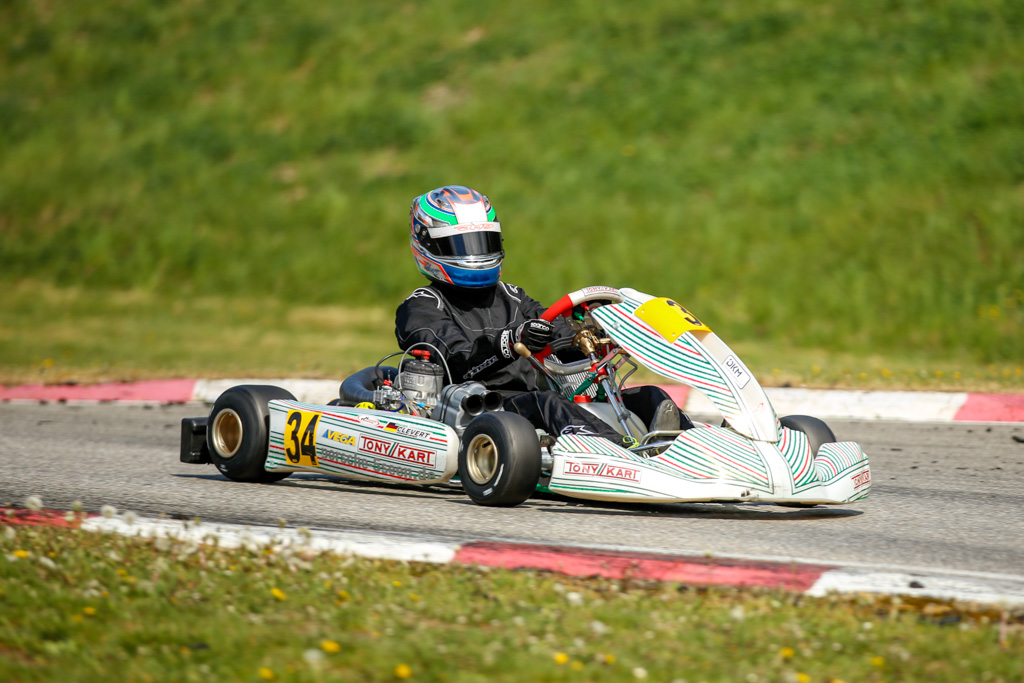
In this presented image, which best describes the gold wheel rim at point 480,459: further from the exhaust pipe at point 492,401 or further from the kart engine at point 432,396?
the exhaust pipe at point 492,401

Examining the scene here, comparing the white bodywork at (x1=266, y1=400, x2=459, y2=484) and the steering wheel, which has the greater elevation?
the steering wheel

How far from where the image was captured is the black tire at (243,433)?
5.85 meters

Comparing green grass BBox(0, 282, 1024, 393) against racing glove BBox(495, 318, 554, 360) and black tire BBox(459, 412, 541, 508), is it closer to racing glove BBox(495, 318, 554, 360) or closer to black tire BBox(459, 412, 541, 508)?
racing glove BBox(495, 318, 554, 360)

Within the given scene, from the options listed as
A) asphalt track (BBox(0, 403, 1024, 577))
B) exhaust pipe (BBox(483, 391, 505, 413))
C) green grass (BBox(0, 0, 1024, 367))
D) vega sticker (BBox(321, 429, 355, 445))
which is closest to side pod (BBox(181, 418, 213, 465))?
asphalt track (BBox(0, 403, 1024, 577))

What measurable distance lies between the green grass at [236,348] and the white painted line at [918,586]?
5419 mm

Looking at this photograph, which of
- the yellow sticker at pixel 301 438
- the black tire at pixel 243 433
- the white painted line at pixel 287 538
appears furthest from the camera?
the black tire at pixel 243 433

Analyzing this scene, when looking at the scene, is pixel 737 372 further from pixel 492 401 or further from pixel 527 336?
pixel 492 401

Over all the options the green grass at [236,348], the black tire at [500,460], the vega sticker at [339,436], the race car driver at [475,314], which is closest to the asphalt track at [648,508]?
the black tire at [500,460]

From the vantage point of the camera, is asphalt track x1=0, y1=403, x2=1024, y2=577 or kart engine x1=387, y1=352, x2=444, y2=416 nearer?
asphalt track x1=0, y1=403, x2=1024, y2=577

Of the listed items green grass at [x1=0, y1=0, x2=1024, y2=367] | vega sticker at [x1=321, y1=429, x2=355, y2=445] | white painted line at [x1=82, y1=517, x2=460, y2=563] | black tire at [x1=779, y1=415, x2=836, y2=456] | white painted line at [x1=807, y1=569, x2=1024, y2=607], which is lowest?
white painted line at [x1=82, y1=517, x2=460, y2=563]

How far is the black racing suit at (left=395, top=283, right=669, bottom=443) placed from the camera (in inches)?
205

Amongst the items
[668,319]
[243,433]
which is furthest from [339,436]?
[668,319]

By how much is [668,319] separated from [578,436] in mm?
648

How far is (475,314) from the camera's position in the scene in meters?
6.15
